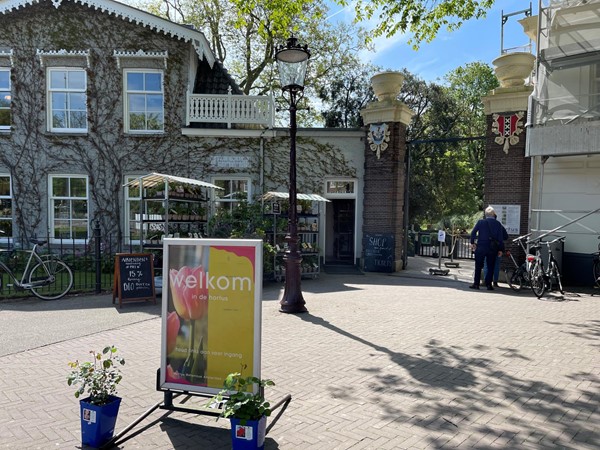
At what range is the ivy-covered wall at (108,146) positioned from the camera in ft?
48.2

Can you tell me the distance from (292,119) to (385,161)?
6937mm

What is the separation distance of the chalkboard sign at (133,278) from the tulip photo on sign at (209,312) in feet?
17.2

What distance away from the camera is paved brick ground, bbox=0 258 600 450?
3.51 metres

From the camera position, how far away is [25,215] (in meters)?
14.7

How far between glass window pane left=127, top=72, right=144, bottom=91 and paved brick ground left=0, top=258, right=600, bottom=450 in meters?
8.95

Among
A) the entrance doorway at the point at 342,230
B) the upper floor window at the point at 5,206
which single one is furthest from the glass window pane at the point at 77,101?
the entrance doorway at the point at 342,230

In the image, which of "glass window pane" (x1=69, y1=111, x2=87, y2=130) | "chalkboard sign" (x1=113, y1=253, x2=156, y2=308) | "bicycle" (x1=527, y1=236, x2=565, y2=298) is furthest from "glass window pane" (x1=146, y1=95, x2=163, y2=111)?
"bicycle" (x1=527, y1=236, x2=565, y2=298)

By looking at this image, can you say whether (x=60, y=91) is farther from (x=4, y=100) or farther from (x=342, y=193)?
(x=342, y=193)

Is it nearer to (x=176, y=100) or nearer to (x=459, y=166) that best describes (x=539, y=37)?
(x=176, y=100)

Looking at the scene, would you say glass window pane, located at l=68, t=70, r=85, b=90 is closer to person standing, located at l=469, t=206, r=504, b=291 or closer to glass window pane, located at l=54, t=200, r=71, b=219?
glass window pane, located at l=54, t=200, r=71, b=219

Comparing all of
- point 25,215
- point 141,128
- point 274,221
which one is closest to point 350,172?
point 274,221

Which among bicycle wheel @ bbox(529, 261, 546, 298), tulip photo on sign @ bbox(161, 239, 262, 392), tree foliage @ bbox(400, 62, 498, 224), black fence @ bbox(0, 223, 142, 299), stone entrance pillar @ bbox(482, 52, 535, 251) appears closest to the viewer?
tulip photo on sign @ bbox(161, 239, 262, 392)

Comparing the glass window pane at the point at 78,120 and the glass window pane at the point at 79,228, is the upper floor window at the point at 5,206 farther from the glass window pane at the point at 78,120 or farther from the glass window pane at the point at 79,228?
the glass window pane at the point at 78,120

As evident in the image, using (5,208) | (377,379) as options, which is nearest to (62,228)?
(5,208)
